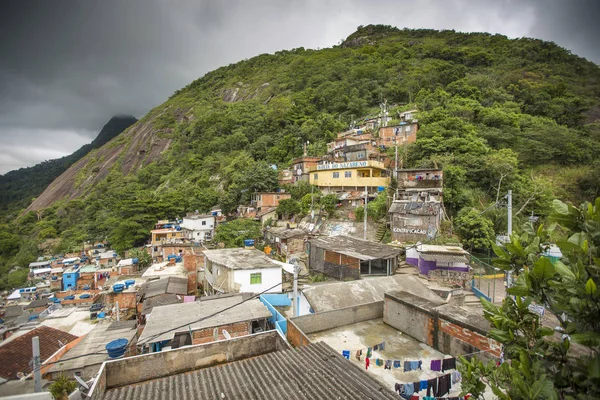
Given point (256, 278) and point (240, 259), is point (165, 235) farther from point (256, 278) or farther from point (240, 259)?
point (256, 278)

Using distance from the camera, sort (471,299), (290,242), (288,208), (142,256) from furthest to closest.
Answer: (142,256)
(288,208)
(290,242)
(471,299)

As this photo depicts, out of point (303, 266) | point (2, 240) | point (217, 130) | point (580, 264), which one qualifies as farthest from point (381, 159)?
point (2, 240)

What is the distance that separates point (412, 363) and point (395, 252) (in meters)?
10.4

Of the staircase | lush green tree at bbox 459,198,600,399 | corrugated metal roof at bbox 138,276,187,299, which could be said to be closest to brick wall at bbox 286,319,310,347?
lush green tree at bbox 459,198,600,399

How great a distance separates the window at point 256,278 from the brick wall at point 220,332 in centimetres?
595

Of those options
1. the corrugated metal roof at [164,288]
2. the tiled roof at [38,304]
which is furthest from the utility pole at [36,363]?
the tiled roof at [38,304]

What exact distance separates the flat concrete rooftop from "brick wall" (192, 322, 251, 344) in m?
2.52

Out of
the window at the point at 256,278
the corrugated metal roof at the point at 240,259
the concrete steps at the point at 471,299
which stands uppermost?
the corrugated metal roof at the point at 240,259

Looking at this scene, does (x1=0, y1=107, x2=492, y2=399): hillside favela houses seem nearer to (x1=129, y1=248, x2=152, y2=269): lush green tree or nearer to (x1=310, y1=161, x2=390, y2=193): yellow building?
(x1=310, y1=161, x2=390, y2=193): yellow building

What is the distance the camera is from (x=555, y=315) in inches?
93.6

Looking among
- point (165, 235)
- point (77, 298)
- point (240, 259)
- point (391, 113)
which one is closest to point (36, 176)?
point (165, 235)

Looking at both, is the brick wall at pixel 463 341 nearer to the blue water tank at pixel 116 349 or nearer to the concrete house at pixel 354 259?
the concrete house at pixel 354 259

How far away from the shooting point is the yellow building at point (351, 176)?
27.6 m

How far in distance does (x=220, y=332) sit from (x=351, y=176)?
2202 centimetres
